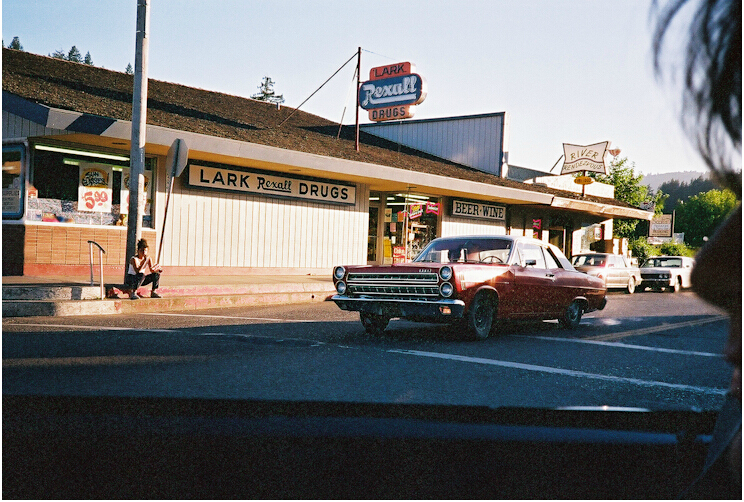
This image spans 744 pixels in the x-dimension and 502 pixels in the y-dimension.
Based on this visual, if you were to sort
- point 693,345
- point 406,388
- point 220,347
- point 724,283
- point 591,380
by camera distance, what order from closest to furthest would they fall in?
point 724,283 < point 406,388 < point 591,380 < point 220,347 < point 693,345

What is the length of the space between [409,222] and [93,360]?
1886 cm

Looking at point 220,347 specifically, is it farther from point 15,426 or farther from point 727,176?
point 727,176

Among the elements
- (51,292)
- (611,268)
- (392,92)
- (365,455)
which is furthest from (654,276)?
(365,455)

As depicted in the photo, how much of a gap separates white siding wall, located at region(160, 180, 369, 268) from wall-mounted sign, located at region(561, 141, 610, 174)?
542 inches

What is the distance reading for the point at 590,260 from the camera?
2278 centimetres

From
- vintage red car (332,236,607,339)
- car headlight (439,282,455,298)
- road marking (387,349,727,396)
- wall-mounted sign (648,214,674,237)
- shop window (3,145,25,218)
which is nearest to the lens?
road marking (387,349,727,396)

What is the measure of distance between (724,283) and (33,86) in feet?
55.0

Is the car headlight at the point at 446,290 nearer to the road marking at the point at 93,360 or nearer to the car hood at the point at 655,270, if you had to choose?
the road marking at the point at 93,360

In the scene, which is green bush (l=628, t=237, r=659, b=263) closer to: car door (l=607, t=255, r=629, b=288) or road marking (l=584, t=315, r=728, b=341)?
car door (l=607, t=255, r=629, b=288)

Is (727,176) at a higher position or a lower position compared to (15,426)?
higher

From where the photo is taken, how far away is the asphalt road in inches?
211

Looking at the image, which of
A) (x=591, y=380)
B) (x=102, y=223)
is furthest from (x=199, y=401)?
(x=102, y=223)

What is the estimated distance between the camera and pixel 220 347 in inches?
298

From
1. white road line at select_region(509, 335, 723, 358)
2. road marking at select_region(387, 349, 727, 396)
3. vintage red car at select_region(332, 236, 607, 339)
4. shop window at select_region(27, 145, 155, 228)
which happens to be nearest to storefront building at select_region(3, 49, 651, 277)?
shop window at select_region(27, 145, 155, 228)
